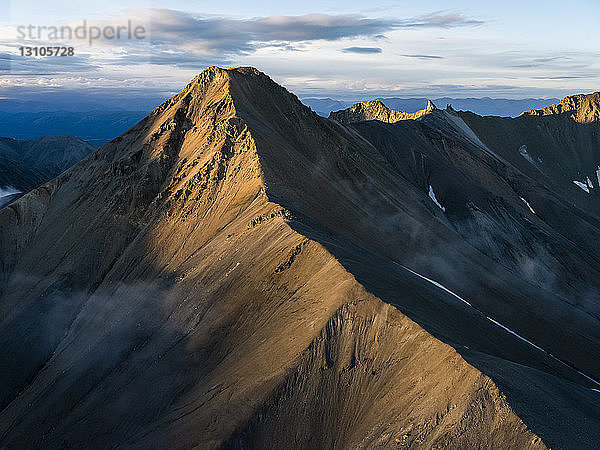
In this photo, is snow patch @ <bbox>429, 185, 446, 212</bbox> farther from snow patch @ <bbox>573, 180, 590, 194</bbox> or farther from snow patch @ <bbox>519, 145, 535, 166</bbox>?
snow patch @ <bbox>573, 180, 590, 194</bbox>

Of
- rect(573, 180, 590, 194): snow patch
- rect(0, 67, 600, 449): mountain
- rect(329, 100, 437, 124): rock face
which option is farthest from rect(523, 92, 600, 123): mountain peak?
rect(0, 67, 600, 449): mountain

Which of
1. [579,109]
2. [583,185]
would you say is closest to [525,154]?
[583,185]

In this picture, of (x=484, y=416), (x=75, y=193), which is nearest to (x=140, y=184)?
(x=75, y=193)

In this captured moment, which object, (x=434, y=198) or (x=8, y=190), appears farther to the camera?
(x=8, y=190)

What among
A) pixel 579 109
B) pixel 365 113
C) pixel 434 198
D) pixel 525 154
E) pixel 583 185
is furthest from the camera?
pixel 579 109

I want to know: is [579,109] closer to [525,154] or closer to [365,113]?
[525,154]

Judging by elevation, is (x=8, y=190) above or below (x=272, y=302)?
below

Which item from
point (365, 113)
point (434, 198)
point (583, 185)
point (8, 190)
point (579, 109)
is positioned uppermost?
point (579, 109)

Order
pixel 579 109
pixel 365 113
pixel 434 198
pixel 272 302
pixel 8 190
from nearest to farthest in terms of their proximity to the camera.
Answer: pixel 272 302
pixel 434 198
pixel 365 113
pixel 579 109
pixel 8 190
